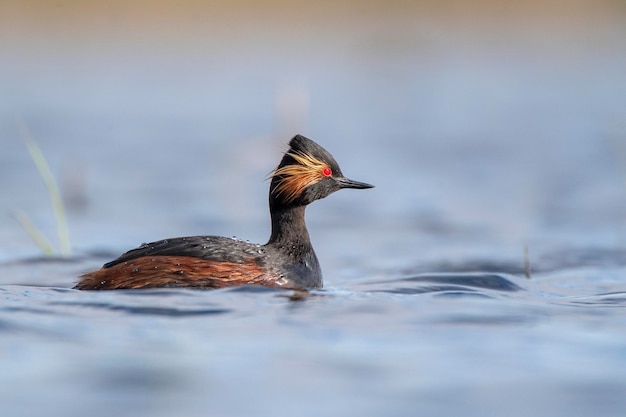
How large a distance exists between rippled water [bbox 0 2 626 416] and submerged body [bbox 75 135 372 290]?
0.74 ft

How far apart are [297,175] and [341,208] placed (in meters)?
5.66

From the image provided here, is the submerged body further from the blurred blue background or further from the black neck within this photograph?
the blurred blue background

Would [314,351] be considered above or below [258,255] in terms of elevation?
below

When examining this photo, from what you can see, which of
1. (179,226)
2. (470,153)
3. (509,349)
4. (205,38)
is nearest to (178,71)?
(205,38)

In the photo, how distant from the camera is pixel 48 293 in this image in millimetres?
8680

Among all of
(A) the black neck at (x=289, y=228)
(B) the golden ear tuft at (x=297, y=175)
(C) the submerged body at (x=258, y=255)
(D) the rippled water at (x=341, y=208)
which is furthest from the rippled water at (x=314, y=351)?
(B) the golden ear tuft at (x=297, y=175)

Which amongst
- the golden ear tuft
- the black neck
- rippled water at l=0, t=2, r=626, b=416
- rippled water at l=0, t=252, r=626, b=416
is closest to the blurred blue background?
rippled water at l=0, t=2, r=626, b=416

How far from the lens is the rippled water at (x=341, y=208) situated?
6477mm

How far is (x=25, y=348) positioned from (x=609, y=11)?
30709 mm

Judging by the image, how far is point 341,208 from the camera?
15125 millimetres

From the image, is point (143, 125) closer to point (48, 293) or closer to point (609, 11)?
point (48, 293)

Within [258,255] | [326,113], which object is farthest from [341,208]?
[326,113]

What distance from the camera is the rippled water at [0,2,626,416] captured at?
21.2 feet

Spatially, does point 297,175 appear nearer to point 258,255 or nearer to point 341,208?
point 258,255
